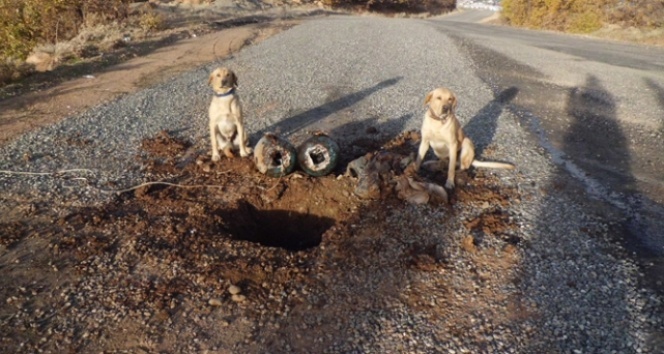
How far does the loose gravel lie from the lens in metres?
3.68

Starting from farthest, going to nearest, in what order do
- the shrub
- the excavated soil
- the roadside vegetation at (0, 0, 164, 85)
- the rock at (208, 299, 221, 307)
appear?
the shrub < the roadside vegetation at (0, 0, 164, 85) < the rock at (208, 299, 221, 307) < the excavated soil

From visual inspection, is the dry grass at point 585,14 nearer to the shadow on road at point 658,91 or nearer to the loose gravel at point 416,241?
the shadow on road at point 658,91

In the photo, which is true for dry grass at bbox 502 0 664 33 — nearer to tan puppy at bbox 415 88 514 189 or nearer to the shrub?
the shrub

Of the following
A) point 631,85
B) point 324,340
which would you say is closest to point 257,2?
point 631,85

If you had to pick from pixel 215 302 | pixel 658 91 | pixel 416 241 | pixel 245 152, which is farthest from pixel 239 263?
pixel 658 91

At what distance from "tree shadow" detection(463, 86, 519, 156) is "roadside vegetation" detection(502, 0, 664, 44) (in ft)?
55.8

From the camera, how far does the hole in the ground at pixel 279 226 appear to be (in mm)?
5496

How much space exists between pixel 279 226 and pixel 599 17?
28507 millimetres

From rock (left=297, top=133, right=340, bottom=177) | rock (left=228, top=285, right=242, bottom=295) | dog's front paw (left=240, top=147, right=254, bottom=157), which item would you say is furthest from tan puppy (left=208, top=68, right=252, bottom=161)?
rock (left=228, top=285, right=242, bottom=295)

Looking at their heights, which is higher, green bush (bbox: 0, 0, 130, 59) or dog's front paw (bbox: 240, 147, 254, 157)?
green bush (bbox: 0, 0, 130, 59)

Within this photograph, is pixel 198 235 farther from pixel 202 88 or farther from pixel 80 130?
pixel 202 88

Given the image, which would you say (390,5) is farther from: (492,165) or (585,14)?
(492,165)

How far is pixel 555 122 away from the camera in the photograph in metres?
9.44

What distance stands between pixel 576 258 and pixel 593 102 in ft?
25.7
